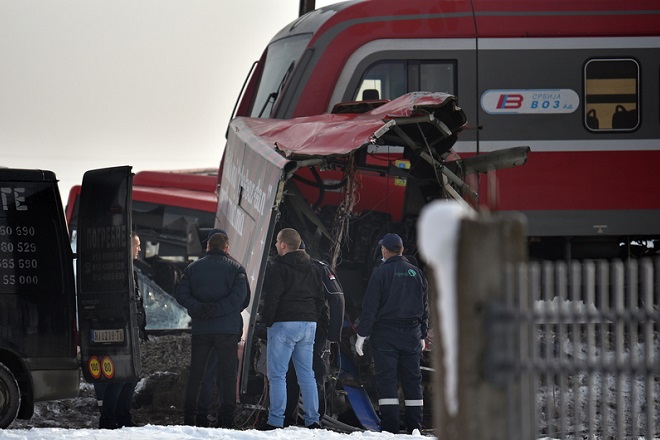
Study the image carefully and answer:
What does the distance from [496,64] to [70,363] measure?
22.7 feet

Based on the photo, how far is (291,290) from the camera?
38.4 ft

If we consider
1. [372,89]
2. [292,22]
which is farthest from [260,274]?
[292,22]

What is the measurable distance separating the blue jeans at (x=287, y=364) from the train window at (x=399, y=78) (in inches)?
180

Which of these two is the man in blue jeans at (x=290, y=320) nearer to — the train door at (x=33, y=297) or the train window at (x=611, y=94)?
the train door at (x=33, y=297)

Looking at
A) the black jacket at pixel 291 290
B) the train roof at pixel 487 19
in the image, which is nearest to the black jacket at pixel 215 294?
the black jacket at pixel 291 290

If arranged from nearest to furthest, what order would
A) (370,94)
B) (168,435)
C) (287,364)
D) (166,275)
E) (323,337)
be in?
(168,435) < (287,364) < (323,337) < (370,94) < (166,275)

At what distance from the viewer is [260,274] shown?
12211 millimetres

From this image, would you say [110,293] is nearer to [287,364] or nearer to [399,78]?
[287,364]

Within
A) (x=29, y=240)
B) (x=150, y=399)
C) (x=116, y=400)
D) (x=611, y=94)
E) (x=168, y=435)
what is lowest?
(x=150, y=399)

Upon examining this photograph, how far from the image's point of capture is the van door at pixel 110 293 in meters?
11.1

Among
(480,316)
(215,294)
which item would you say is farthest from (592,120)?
(480,316)

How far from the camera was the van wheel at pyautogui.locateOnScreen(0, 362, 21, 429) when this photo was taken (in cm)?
1058

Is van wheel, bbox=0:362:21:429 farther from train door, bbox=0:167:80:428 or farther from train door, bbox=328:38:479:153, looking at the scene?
train door, bbox=328:38:479:153

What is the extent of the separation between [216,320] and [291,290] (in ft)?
2.26
